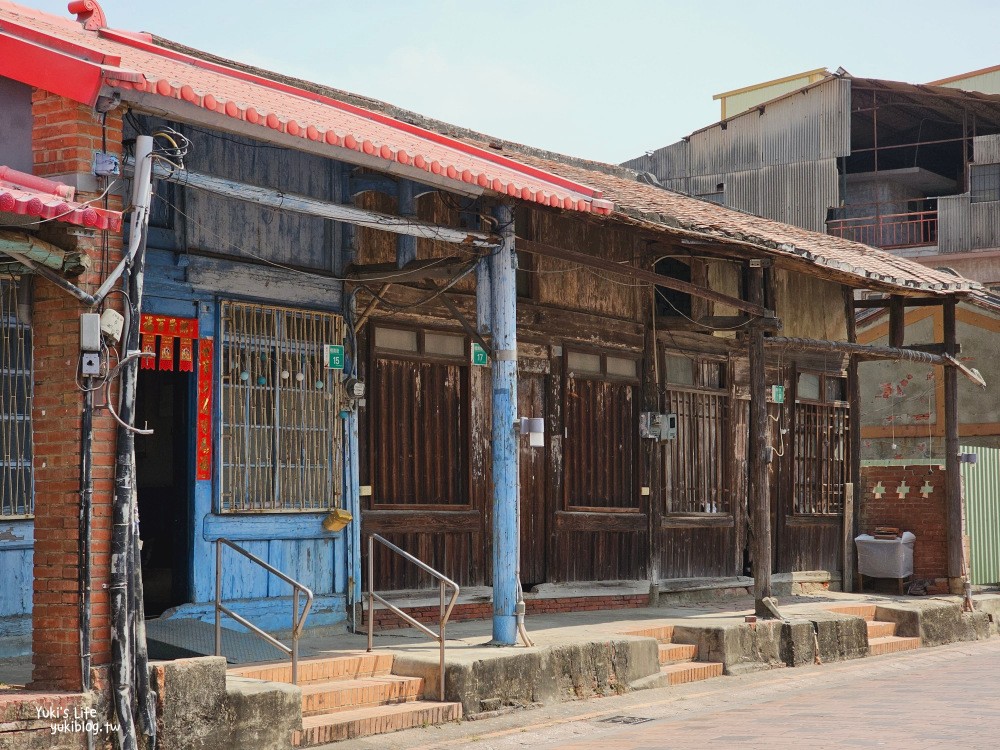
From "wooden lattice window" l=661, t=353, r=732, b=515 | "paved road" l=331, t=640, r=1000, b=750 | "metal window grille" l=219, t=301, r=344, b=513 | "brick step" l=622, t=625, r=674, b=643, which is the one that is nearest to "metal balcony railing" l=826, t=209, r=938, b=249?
"wooden lattice window" l=661, t=353, r=732, b=515

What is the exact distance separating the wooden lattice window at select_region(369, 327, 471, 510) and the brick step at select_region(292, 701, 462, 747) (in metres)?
3.16

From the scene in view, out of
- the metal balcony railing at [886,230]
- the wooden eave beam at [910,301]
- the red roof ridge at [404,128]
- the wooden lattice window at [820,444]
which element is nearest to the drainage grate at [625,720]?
the red roof ridge at [404,128]

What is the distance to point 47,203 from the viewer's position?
7.34 m

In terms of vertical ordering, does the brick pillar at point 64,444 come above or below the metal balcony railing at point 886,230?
below

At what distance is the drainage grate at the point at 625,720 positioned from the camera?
10500mm

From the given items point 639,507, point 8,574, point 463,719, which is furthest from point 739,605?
point 8,574

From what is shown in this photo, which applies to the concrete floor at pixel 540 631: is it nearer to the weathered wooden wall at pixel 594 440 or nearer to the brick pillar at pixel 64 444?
the weathered wooden wall at pixel 594 440

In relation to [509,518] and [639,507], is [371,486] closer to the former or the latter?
[509,518]

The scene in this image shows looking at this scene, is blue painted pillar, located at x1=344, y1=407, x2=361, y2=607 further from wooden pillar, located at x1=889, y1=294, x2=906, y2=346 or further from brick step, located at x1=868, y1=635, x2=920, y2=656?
wooden pillar, located at x1=889, y1=294, x2=906, y2=346

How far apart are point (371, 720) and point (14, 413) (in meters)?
3.47

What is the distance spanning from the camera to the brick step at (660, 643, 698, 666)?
1296 cm

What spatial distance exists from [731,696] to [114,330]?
6756mm

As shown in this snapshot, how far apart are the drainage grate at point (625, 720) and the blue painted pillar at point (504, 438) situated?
108 centimetres

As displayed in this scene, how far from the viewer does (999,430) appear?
85.1 feet
